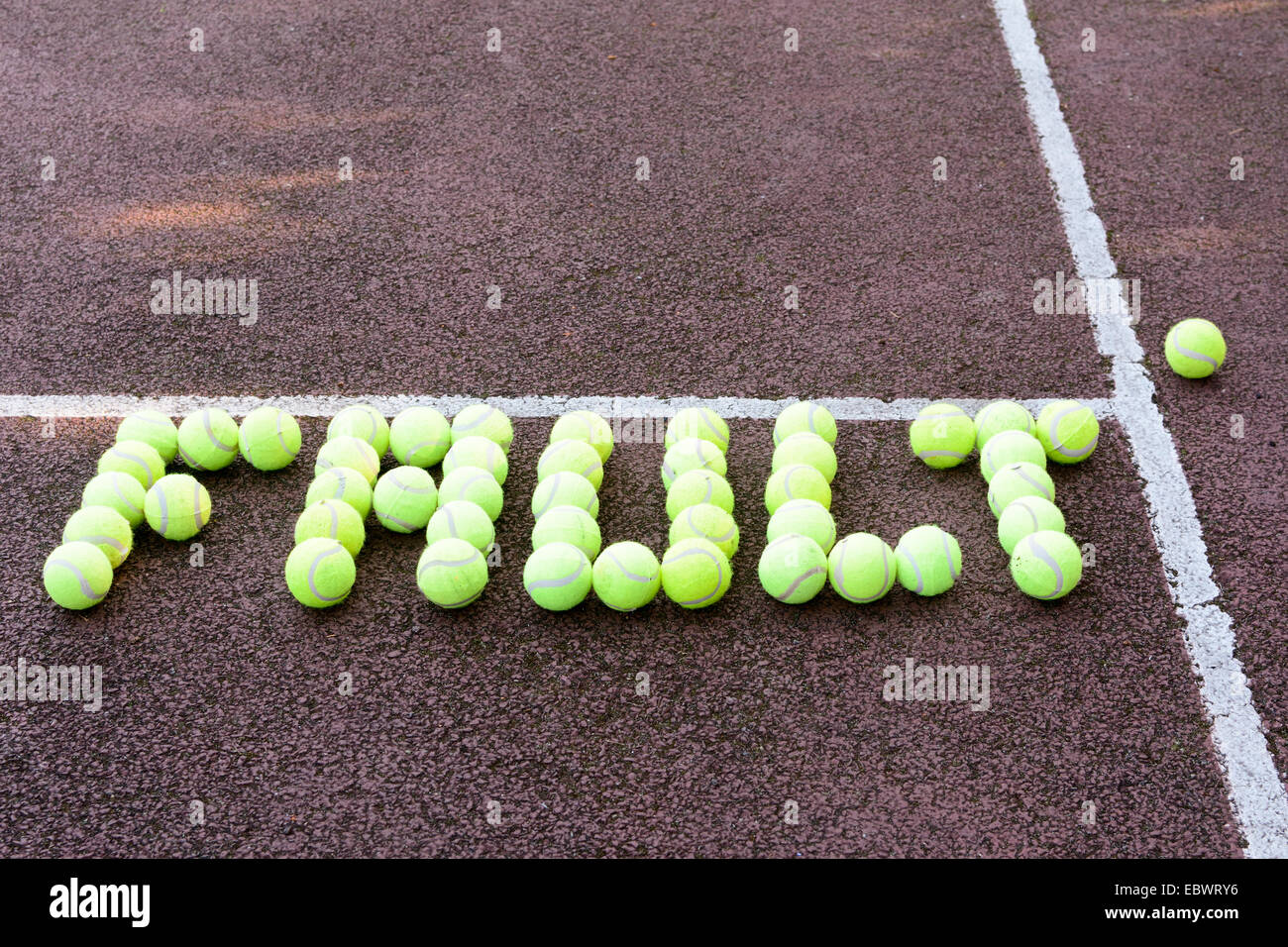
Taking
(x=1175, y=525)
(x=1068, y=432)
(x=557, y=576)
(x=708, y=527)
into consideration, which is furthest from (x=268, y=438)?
(x=1175, y=525)

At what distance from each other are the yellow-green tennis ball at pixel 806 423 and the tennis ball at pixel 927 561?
2.00 ft

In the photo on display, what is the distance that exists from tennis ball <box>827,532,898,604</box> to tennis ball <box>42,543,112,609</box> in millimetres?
2404

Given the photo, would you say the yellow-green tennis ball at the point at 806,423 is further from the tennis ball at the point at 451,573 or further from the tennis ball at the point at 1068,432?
the tennis ball at the point at 451,573

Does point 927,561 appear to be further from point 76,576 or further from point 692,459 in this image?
point 76,576

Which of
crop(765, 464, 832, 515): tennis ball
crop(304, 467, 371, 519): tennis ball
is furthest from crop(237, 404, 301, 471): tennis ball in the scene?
crop(765, 464, 832, 515): tennis ball

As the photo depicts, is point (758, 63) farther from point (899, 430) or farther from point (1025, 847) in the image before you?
point (1025, 847)

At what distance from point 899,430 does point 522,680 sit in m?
1.83

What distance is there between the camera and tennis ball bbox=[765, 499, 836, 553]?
12.0ft

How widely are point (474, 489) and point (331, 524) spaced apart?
50 cm

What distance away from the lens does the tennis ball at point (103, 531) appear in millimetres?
3717

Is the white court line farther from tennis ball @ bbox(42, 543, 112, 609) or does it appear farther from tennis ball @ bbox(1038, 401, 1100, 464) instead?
tennis ball @ bbox(42, 543, 112, 609)

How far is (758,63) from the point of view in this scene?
646 cm

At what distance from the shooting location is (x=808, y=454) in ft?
12.9

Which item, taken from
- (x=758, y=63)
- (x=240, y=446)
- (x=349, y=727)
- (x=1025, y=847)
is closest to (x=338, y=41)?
(x=758, y=63)
